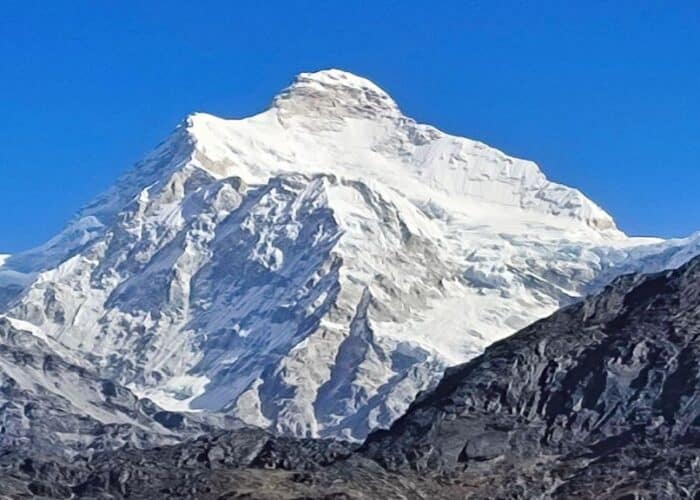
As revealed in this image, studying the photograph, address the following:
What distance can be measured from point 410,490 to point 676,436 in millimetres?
21112

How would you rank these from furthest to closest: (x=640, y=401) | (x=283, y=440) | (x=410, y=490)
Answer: (x=283, y=440) → (x=640, y=401) → (x=410, y=490)

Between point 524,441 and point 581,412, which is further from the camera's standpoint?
point 581,412

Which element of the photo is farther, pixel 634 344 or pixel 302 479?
pixel 634 344

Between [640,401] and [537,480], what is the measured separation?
49.2 feet

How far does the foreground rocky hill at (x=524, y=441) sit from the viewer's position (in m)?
161

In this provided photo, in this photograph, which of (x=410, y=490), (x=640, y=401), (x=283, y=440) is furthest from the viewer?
(x=283, y=440)

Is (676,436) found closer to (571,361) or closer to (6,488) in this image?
(571,361)

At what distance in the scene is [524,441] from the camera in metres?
170

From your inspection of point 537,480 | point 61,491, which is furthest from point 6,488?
point 537,480

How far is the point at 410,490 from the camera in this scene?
6339 inches

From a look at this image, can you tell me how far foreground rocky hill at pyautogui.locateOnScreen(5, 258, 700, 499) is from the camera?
161 m

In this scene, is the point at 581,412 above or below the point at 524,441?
above

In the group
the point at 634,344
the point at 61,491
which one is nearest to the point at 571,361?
the point at 634,344

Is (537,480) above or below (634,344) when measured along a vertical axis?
below
